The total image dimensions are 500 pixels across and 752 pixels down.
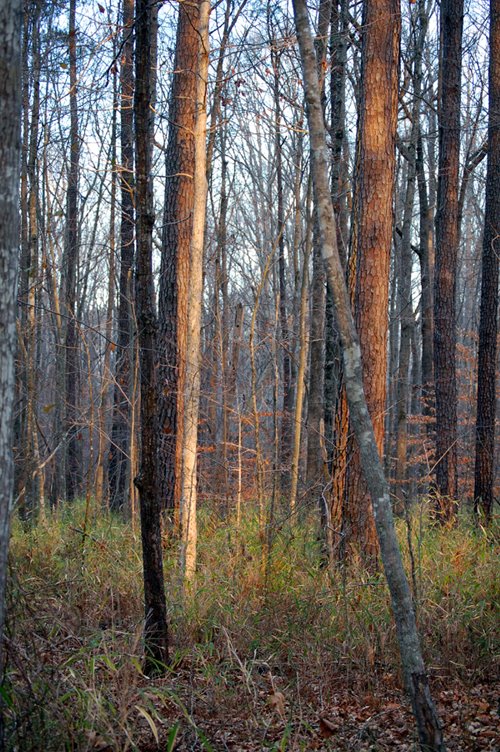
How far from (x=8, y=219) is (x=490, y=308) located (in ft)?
29.1

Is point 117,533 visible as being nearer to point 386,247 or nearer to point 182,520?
point 182,520

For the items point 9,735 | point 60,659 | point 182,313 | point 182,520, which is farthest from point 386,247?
point 9,735

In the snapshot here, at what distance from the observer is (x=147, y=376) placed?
454 centimetres

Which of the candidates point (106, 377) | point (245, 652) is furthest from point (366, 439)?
point (106, 377)

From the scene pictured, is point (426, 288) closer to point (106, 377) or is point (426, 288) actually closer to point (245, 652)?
point (106, 377)

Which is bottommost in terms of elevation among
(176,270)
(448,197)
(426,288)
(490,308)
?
(490,308)

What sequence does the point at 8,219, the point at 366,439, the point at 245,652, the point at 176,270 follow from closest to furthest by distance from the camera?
1. the point at 8,219
2. the point at 366,439
3. the point at 245,652
4. the point at 176,270

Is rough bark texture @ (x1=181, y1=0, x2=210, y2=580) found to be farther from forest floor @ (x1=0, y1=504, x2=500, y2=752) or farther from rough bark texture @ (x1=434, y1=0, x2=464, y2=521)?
rough bark texture @ (x1=434, y1=0, x2=464, y2=521)

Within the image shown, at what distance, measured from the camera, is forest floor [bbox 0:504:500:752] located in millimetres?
3742

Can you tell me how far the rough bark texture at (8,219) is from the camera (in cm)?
270

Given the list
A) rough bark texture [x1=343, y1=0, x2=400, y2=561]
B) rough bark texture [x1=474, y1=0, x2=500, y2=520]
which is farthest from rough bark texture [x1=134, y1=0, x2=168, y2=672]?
rough bark texture [x1=474, y1=0, x2=500, y2=520]

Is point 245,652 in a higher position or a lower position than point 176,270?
lower

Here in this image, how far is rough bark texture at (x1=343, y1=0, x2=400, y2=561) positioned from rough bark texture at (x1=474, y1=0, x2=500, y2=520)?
12.4ft

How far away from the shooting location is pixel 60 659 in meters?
4.70
